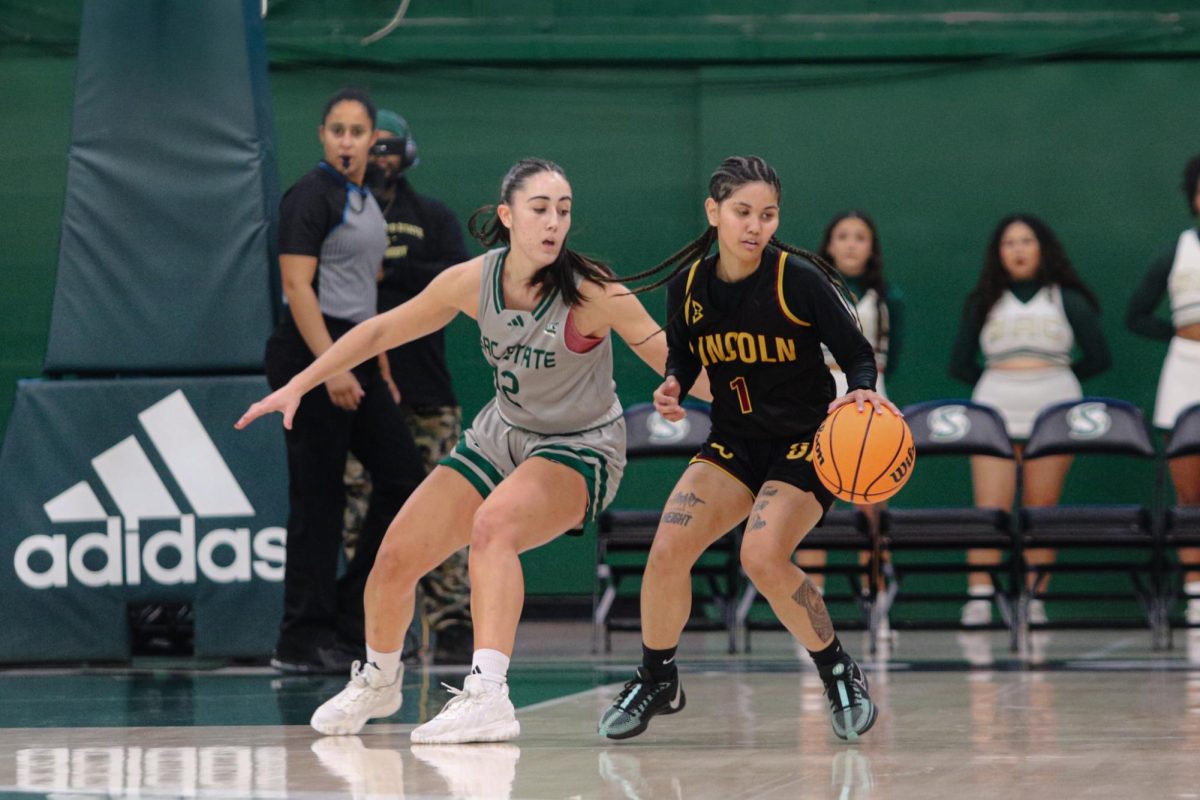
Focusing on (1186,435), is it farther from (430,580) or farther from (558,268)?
(558,268)

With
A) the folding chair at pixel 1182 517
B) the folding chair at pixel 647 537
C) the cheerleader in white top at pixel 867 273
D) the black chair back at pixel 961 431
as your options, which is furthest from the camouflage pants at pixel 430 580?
the folding chair at pixel 1182 517

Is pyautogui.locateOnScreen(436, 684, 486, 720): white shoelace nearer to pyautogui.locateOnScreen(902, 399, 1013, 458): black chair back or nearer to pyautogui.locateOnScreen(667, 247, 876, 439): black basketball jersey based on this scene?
pyautogui.locateOnScreen(667, 247, 876, 439): black basketball jersey

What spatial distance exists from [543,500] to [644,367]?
551cm

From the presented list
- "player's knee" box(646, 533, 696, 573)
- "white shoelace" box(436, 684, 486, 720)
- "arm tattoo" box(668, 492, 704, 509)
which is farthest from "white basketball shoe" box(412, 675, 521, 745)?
"arm tattoo" box(668, 492, 704, 509)

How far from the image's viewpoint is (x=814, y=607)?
217 inches

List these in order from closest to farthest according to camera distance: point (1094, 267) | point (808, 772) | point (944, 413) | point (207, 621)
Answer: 1. point (808, 772)
2. point (207, 621)
3. point (944, 413)
4. point (1094, 267)

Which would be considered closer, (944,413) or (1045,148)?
(944,413)

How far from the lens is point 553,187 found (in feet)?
18.5

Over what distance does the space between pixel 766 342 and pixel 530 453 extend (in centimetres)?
85

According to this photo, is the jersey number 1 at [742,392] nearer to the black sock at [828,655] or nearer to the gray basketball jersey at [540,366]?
the gray basketball jersey at [540,366]

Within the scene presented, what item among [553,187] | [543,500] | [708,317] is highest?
[553,187]

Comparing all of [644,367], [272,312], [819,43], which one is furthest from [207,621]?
[819,43]

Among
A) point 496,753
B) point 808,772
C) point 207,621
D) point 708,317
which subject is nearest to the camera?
point 808,772

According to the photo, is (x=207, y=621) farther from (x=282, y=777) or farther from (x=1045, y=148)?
(x=1045, y=148)
